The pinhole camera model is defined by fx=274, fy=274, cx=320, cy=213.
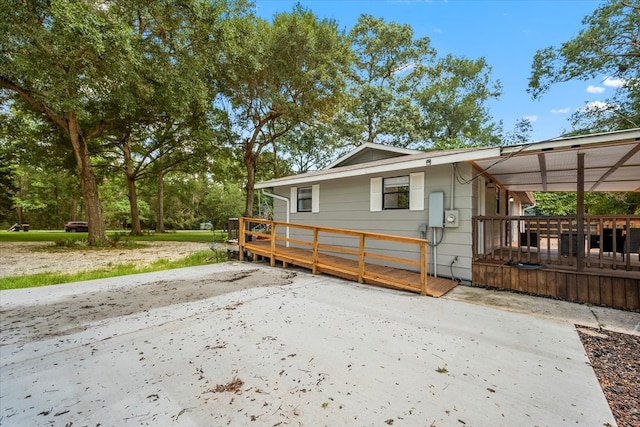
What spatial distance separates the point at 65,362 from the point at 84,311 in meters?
1.72

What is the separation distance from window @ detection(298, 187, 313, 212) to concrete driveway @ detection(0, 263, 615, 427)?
15.0 feet

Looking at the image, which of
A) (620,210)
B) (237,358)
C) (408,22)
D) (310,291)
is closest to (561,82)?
(620,210)

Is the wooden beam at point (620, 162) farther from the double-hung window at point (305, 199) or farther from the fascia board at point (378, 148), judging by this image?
the double-hung window at point (305, 199)

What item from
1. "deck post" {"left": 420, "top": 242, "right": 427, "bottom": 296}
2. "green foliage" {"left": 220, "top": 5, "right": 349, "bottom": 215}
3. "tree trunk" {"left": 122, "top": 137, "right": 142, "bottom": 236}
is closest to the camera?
"deck post" {"left": 420, "top": 242, "right": 427, "bottom": 296}

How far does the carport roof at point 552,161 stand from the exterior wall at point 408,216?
441 millimetres

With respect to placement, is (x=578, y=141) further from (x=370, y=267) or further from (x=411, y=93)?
(x=411, y=93)

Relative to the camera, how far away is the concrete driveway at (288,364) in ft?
6.09

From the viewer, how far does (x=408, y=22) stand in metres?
18.5

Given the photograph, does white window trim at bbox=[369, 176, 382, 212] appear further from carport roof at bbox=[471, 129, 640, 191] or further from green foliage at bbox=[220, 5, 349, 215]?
green foliage at bbox=[220, 5, 349, 215]

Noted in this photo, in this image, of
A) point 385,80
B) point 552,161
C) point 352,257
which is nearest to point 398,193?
point 352,257

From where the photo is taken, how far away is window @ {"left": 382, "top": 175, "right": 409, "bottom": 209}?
6.45m

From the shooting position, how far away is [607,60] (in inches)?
440

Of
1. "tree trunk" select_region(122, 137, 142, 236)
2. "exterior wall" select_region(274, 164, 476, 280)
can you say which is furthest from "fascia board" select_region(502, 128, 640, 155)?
"tree trunk" select_region(122, 137, 142, 236)

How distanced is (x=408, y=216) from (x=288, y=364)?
4.66 m
